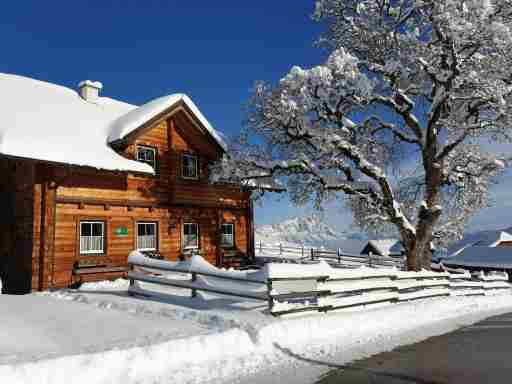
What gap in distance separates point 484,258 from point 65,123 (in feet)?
122

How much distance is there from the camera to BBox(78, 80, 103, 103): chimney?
19688 mm

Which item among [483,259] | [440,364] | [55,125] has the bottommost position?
[483,259]

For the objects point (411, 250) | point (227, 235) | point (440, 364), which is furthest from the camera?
point (227, 235)

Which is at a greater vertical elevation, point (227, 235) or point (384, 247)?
point (227, 235)

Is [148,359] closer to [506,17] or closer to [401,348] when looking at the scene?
[401,348]

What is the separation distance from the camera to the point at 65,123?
16.1m

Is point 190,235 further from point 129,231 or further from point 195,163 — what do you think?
point 195,163

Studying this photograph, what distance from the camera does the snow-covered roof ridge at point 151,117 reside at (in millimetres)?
16359

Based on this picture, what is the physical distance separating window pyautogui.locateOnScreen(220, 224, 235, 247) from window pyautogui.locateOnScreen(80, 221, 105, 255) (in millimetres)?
6194

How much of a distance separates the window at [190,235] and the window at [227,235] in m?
1.62

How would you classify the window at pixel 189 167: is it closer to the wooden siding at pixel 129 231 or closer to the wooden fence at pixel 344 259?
the wooden siding at pixel 129 231

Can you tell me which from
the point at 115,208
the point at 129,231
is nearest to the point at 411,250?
the point at 129,231

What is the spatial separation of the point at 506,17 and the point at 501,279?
43.8 ft

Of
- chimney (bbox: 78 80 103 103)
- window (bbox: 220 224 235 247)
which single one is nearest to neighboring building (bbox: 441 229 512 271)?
window (bbox: 220 224 235 247)
